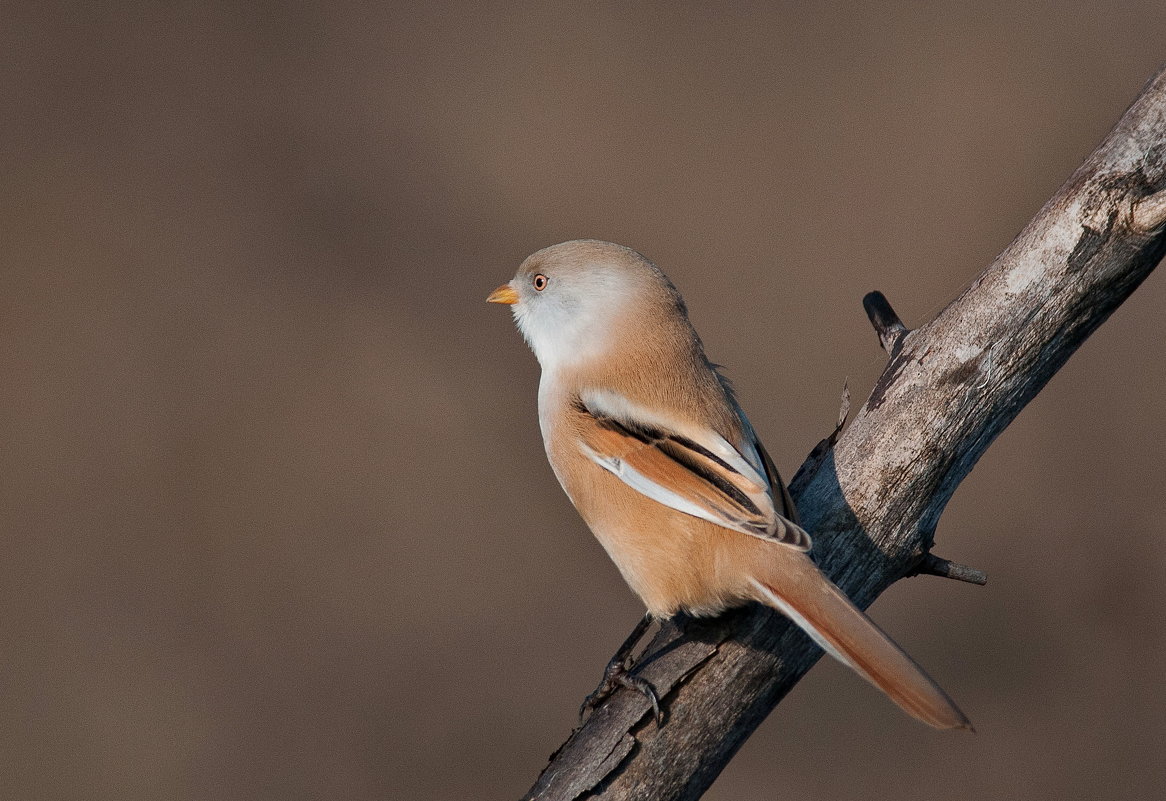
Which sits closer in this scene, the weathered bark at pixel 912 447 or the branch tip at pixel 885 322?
the weathered bark at pixel 912 447

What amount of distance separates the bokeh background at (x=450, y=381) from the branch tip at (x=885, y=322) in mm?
3448

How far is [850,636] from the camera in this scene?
2.75m

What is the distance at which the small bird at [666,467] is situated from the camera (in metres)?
2.84

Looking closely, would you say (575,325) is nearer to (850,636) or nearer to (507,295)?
(507,295)

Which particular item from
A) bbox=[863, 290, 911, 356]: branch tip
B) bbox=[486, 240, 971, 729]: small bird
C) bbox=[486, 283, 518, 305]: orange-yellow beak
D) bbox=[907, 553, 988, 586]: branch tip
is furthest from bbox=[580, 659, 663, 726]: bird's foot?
bbox=[486, 283, 518, 305]: orange-yellow beak

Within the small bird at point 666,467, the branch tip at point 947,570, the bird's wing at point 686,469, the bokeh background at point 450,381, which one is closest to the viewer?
the small bird at point 666,467

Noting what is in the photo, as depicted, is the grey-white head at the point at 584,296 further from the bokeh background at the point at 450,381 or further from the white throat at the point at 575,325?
the bokeh background at the point at 450,381

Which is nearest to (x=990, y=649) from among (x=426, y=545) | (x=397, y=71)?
(x=426, y=545)

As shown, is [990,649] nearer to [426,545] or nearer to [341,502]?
[426,545]

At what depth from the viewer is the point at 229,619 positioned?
686 cm

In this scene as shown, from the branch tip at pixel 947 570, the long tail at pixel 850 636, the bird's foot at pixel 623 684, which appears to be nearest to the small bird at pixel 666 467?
the long tail at pixel 850 636

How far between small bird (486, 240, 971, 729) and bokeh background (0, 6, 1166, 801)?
131 inches

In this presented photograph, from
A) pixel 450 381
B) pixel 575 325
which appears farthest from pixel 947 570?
pixel 450 381

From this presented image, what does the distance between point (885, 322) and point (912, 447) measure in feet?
1.87
